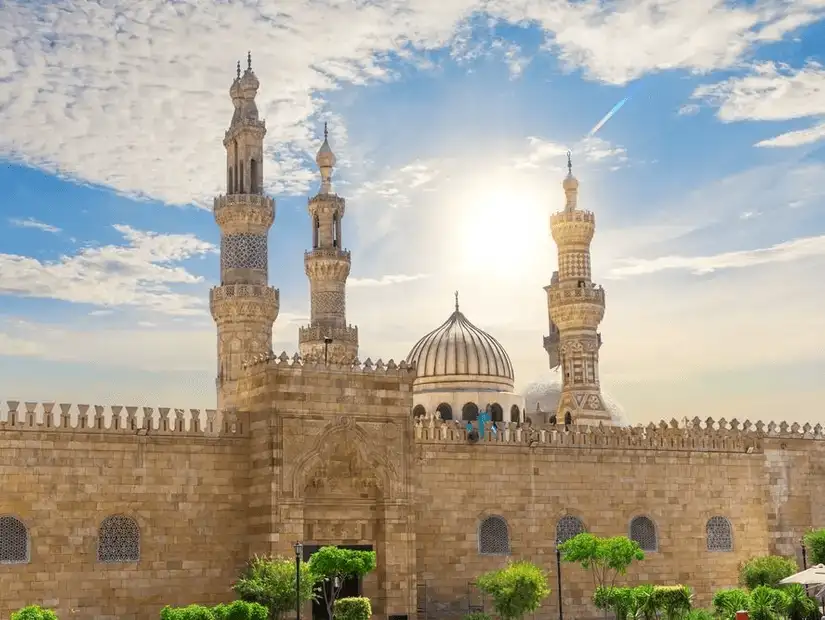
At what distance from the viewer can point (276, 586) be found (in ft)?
64.4

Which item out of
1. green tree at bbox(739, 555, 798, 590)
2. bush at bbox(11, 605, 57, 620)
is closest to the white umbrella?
green tree at bbox(739, 555, 798, 590)

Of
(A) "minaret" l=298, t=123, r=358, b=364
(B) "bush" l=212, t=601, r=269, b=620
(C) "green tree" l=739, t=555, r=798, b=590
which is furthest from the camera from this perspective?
(A) "minaret" l=298, t=123, r=358, b=364

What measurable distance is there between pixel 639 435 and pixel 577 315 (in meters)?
7.57

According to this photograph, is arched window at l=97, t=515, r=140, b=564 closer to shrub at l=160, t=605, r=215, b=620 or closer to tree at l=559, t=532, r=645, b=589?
shrub at l=160, t=605, r=215, b=620

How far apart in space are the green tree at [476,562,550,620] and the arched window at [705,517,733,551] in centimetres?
650

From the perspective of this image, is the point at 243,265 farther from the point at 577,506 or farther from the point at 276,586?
the point at 276,586

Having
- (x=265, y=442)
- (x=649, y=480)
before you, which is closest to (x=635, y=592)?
(x=649, y=480)

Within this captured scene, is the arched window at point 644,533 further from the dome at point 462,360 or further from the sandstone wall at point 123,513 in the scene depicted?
the sandstone wall at point 123,513

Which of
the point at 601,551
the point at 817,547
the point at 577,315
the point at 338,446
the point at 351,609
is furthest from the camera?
the point at 577,315

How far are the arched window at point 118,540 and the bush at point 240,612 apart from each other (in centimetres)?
229

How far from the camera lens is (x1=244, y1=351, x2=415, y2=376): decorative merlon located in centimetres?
2153

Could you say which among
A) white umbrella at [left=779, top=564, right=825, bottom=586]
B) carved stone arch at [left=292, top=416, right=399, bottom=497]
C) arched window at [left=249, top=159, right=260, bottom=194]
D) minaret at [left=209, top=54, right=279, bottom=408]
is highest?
arched window at [left=249, top=159, right=260, bottom=194]

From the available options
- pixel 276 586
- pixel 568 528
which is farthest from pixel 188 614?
pixel 568 528

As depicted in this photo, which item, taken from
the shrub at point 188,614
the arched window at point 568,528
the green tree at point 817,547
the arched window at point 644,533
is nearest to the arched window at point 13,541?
the shrub at point 188,614
